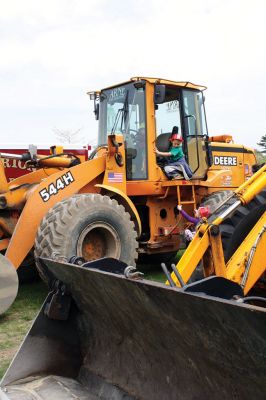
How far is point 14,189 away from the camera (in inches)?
263

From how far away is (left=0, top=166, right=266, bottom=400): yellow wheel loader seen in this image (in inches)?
99.2

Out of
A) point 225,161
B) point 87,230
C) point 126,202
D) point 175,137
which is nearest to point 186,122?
point 175,137

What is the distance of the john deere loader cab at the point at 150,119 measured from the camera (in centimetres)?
742

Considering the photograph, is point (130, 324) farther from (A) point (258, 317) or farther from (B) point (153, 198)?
(B) point (153, 198)

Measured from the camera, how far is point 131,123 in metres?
7.61

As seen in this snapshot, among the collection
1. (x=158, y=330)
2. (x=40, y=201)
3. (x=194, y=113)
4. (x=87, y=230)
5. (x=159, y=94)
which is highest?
(x=159, y=94)

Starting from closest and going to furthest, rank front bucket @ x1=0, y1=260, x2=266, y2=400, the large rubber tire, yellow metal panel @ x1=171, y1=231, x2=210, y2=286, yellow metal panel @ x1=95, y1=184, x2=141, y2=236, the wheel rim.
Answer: front bucket @ x1=0, y1=260, x2=266, y2=400 → yellow metal panel @ x1=171, y1=231, x2=210, y2=286 → the large rubber tire → the wheel rim → yellow metal panel @ x1=95, y1=184, x2=141, y2=236

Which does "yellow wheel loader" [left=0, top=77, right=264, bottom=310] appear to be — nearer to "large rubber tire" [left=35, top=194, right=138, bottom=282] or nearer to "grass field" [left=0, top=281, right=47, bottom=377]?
"large rubber tire" [left=35, top=194, right=138, bottom=282]

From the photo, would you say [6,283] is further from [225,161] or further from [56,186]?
[225,161]

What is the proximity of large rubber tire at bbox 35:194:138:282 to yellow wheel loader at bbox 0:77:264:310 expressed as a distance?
12 mm

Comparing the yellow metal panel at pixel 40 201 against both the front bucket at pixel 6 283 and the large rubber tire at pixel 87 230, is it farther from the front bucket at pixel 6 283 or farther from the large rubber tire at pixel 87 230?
the front bucket at pixel 6 283

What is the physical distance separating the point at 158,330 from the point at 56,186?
3.68 meters

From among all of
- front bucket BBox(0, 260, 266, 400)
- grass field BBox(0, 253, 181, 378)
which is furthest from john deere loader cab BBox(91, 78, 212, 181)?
front bucket BBox(0, 260, 266, 400)

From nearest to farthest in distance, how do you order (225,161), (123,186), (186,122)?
(123,186), (186,122), (225,161)
